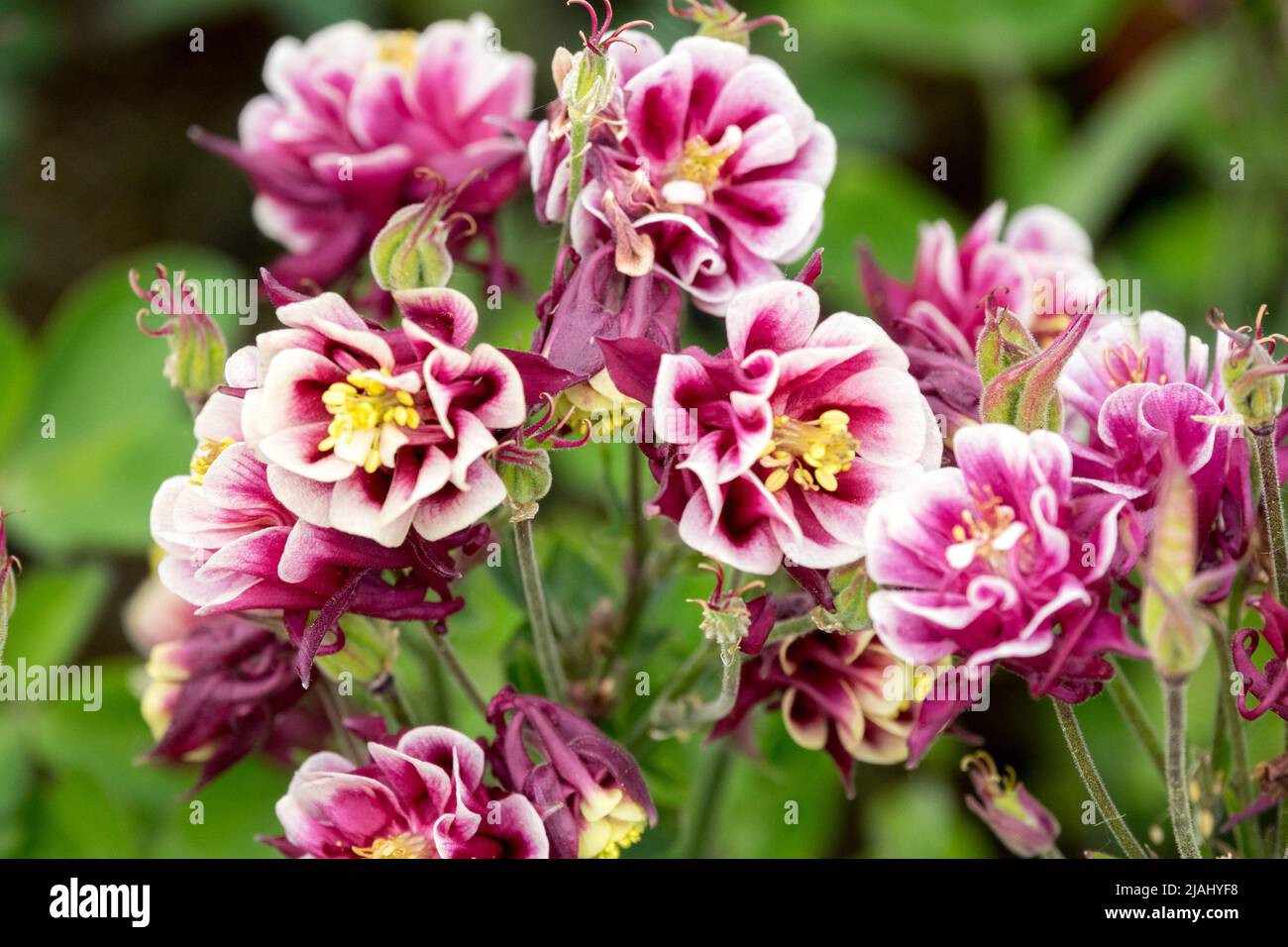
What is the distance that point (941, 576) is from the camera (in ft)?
3.69

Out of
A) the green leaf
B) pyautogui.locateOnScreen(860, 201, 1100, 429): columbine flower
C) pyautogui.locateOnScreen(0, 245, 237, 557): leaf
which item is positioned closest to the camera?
pyautogui.locateOnScreen(860, 201, 1100, 429): columbine flower

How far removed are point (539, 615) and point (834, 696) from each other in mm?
320

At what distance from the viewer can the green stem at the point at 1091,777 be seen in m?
1.22

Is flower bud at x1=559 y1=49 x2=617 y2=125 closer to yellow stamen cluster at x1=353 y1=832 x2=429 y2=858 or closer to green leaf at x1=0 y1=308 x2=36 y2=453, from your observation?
yellow stamen cluster at x1=353 y1=832 x2=429 y2=858

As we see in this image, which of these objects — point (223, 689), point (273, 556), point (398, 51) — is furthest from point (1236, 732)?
point (398, 51)

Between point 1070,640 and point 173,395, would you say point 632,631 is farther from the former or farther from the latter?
point 173,395

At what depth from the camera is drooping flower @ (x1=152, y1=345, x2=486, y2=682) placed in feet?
3.84

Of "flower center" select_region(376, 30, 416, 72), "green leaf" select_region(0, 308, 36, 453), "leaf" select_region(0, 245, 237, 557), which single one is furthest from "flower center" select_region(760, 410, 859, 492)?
"green leaf" select_region(0, 308, 36, 453)

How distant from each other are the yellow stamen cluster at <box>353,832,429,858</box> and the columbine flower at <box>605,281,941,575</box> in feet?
1.27

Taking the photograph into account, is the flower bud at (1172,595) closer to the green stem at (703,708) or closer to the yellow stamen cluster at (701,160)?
the green stem at (703,708)

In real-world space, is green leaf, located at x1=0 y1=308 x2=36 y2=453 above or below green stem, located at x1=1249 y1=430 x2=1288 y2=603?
above

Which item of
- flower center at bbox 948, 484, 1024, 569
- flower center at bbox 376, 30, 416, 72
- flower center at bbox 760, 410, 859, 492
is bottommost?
flower center at bbox 948, 484, 1024, 569

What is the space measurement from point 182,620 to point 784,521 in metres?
1.01

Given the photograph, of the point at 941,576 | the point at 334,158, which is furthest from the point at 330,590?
the point at 334,158
